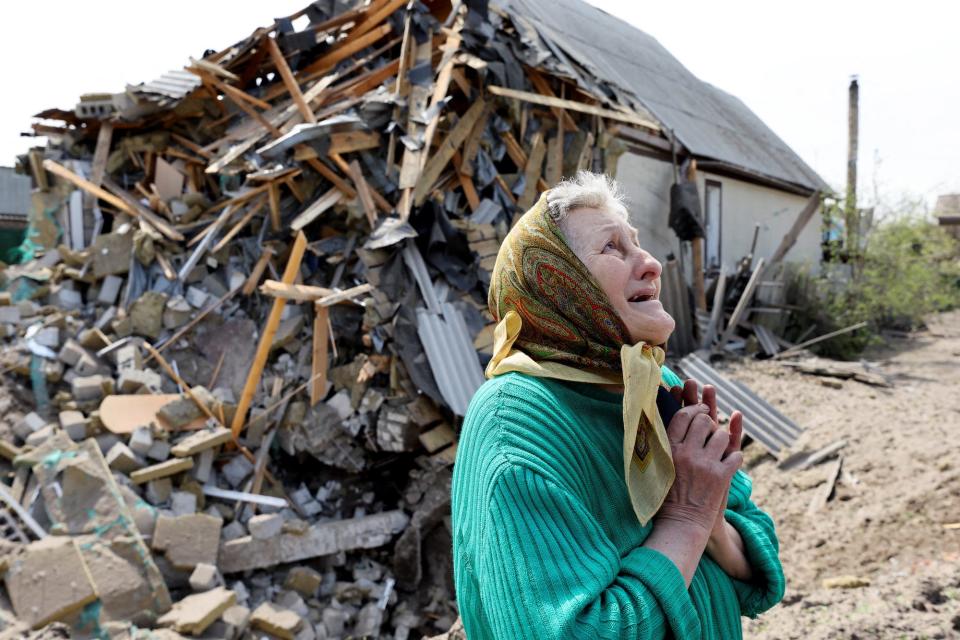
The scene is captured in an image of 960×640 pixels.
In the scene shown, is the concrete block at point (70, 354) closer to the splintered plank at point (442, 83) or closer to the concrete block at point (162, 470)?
the concrete block at point (162, 470)

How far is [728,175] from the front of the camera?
1523 cm

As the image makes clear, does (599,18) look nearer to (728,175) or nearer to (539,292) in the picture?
(728,175)

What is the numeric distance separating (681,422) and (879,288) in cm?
1604

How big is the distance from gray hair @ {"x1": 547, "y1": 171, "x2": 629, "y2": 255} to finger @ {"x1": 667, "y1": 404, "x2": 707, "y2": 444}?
1.55ft

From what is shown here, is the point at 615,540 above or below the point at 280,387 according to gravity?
above

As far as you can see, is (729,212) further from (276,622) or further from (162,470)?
(276,622)

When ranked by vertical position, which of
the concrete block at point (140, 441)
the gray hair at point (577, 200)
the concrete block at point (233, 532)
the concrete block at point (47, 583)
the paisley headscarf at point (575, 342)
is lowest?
the concrete block at point (233, 532)

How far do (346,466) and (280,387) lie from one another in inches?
45.5

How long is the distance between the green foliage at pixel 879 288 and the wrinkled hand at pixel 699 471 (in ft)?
45.0

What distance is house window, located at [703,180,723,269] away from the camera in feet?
47.6

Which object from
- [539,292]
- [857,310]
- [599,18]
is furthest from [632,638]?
[599,18]

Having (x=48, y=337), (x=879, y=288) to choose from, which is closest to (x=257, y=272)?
(x=48, y=337)

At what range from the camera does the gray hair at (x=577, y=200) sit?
1795 millimetres

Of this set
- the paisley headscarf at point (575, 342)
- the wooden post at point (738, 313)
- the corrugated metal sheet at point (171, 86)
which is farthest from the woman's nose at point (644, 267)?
the wooden post at point (738, 313)
